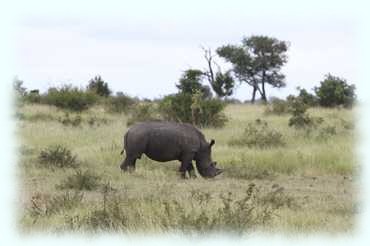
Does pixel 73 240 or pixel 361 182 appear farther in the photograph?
pixel 361 182

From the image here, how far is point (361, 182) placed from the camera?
12953 millimetres

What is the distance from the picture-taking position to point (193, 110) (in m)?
23.1

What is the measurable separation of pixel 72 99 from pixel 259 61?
27.8 metres

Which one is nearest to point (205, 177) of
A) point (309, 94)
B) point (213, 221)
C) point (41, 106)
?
point (213, 221)

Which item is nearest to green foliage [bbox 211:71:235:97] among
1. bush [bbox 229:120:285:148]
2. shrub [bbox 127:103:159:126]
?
shrub [bbox 127:103:159:126]

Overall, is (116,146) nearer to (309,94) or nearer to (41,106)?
(41,106)

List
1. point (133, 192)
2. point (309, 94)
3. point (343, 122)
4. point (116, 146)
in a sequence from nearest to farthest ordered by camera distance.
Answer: point (133, 192)
point (116, 146)
point (343, 122)
point (309, 94)

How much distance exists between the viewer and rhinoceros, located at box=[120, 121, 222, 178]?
45.8 ft

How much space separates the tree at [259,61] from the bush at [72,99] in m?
25.2

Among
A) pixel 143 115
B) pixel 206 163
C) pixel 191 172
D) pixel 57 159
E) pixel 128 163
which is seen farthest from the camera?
pixel 143 115

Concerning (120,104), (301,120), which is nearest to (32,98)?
(120,104)

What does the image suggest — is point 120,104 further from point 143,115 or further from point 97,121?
point 97,121

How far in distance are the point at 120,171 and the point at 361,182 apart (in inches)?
185

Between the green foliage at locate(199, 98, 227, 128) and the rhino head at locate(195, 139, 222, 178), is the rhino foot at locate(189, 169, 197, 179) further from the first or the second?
the green foliage at locate(199, 98, 227, 128)
